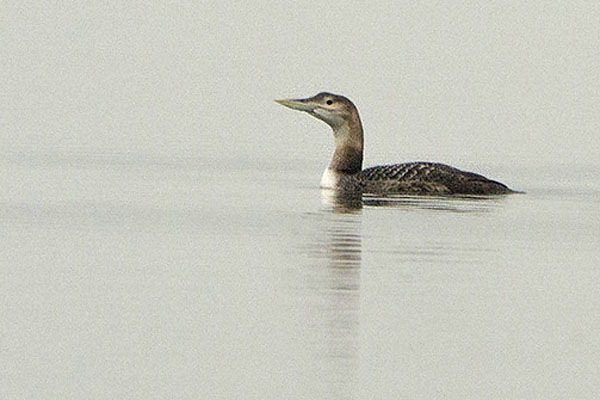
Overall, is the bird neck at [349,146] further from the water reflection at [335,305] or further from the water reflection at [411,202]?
the water reflection at [335,305]

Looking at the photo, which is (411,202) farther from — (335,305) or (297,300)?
(335,305)

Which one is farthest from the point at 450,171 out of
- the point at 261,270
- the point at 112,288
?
the point at 112,288

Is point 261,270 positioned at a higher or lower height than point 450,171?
lower

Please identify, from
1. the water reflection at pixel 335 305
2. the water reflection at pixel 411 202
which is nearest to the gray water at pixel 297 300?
the water reflection at pixel 335 305

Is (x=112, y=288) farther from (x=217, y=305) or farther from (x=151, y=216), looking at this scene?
(x=151, y=216)

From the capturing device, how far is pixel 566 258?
1328 cm

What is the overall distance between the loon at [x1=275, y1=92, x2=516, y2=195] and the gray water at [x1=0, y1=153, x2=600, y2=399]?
5.27 feet

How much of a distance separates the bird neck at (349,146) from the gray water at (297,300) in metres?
2.64

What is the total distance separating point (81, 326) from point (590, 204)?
12.0 m

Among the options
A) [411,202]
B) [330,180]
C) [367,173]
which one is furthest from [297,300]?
[330,180]

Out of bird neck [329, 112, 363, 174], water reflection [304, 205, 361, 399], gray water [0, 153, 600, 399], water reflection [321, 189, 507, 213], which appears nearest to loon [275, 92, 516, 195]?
bird neck [329, 112, 363, 174]

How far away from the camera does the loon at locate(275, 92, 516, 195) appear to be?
20391 mm

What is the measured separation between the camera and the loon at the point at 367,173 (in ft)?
66.9

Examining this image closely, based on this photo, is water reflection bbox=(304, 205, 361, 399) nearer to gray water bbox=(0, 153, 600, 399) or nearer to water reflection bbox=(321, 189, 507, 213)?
gray water bbox=(0, 153, 600, 399)
